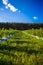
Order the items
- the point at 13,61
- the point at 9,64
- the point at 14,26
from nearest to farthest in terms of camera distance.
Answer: the point at 9,64 → the point at 13,61 → the point at 14,26

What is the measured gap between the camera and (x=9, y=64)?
7.52 m

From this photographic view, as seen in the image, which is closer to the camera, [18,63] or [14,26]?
[18,63]

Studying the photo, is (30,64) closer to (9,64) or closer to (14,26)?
(9,64)

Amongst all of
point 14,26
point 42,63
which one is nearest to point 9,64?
point 42,63

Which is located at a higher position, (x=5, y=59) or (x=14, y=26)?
(x=14, y=26)

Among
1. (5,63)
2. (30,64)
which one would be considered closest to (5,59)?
(5,63)

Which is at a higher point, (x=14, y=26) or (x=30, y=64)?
(x=14, y=26)

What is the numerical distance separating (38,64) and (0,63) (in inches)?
59.8

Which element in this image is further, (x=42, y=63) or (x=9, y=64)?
(x=42, y=63)

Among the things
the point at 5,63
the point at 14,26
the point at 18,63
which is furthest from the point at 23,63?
the point at 14,26

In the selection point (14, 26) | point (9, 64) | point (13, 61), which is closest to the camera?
point (9, 64)

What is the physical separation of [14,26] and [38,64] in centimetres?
9917

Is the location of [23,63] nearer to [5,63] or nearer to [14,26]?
[5,63]

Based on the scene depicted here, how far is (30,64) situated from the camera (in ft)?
25.2
